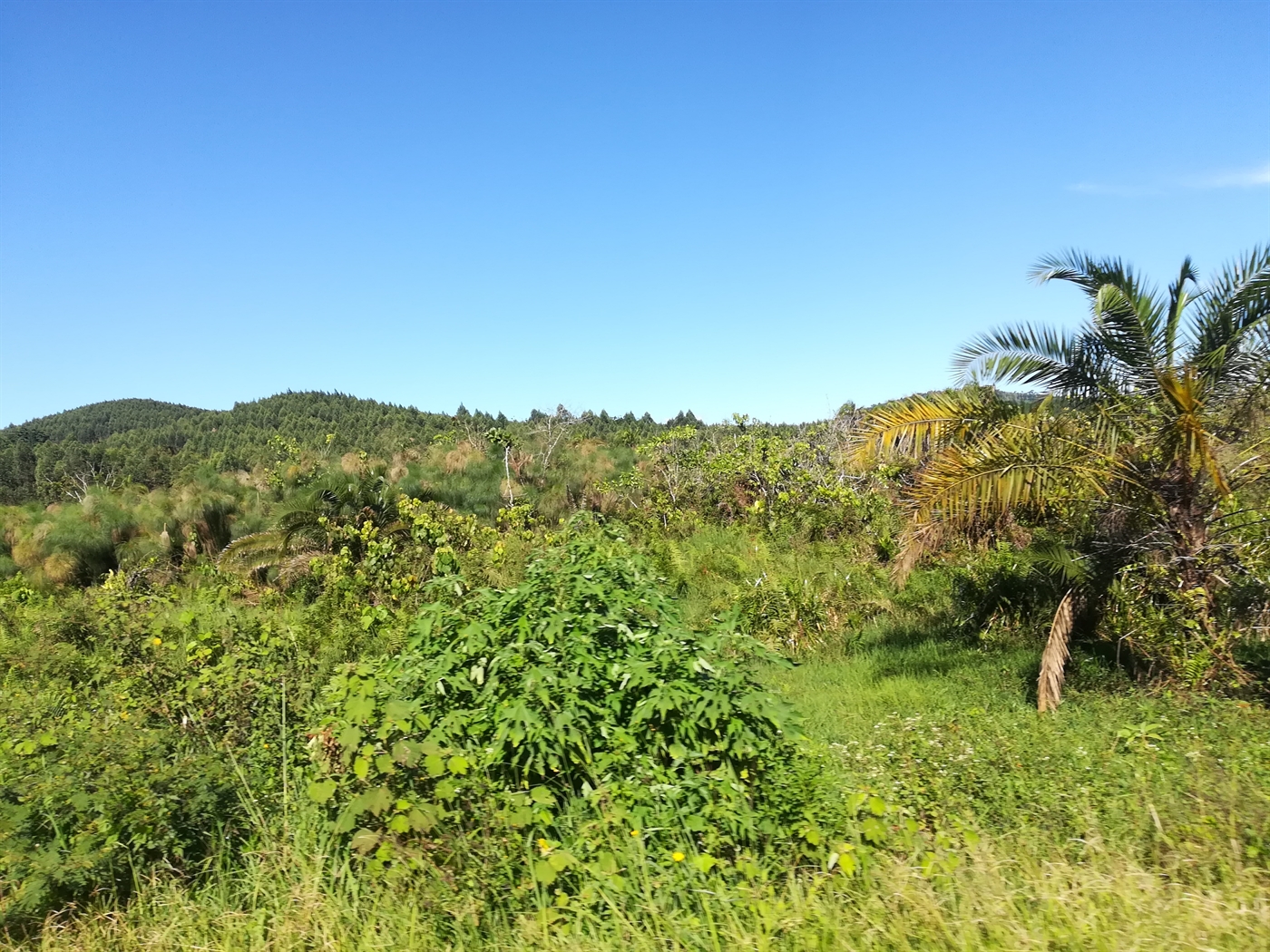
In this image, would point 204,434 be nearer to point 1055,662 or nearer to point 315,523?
point 315,523

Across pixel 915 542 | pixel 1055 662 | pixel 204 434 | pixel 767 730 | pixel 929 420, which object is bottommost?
pixel 1055 662

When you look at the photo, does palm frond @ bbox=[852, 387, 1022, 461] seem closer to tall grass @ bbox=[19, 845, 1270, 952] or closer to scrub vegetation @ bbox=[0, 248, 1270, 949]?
scrub vegetation @ bbox=[0, 248, 1270, 949]

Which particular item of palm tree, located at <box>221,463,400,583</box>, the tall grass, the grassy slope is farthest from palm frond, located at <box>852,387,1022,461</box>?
palm tree, located at <box>221,463,400,583</box>

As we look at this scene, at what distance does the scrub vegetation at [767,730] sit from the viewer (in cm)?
319

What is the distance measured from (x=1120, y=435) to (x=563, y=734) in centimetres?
645

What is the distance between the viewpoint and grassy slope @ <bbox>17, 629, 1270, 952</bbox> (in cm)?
284

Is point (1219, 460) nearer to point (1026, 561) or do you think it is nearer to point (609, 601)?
point (1026, 561)

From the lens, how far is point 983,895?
2.98 m

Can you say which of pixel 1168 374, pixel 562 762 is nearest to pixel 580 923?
pixel 562 762

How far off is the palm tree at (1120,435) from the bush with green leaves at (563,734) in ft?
14.0

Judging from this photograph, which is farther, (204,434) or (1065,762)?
(204,434)

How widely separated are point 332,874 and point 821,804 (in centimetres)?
207

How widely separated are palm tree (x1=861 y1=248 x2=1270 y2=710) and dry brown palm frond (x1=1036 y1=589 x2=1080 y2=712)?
0.6 inches

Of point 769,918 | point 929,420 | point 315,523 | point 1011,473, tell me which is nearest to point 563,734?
point 769,918
